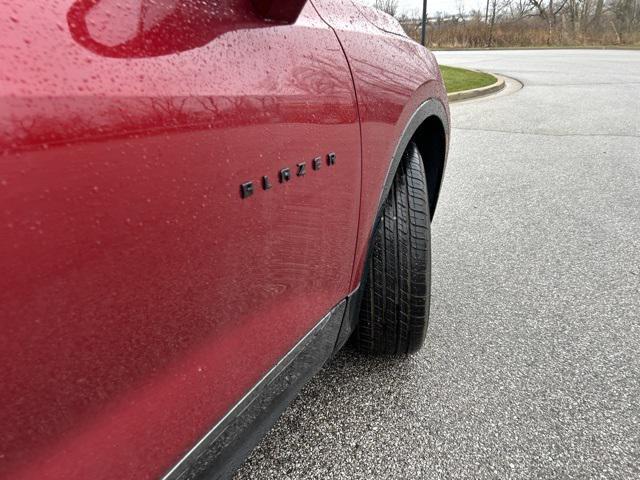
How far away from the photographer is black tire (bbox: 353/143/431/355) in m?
1.67

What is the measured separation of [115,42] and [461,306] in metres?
2.06

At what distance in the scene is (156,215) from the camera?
2.36 ft

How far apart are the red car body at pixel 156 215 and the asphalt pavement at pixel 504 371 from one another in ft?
1.84

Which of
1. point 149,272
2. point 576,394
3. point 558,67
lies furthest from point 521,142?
point 558,67

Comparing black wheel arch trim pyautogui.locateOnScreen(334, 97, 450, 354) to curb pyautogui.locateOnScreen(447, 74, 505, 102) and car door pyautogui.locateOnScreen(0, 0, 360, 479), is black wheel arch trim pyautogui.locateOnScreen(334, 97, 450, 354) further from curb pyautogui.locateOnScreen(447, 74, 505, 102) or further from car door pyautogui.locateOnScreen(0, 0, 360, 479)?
curb pyautogui.locateOnScreen(447, 74, 505, 102)

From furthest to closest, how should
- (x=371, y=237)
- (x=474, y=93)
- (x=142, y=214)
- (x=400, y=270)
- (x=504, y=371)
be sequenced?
(x=474, y=93), (x=504, y=371), (x=400, y=270), (x=371, y=237), (x=142, y=214)

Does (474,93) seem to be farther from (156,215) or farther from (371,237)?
(156,215)

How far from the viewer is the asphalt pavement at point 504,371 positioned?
5.04 feet

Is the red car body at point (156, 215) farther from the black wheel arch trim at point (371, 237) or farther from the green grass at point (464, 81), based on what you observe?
the green grass at point (464, 81)

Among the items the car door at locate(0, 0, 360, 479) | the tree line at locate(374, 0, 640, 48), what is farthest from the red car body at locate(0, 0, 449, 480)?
the tree line at locate(374, 0, 640, 48)

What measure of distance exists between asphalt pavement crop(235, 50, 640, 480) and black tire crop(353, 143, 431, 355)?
227 millimetres

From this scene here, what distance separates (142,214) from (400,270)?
1.14m

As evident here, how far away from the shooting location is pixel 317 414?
1726 mm

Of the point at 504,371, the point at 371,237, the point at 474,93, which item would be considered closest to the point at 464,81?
the point at 474,93
